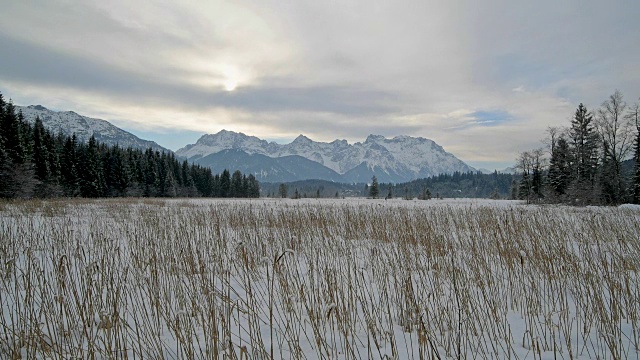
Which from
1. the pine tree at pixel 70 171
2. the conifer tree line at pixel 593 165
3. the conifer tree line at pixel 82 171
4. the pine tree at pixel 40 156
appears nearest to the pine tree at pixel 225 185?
the conifer tree line at pixel 82 171

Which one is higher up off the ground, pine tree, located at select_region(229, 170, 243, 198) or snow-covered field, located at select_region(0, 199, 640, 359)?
pine tree, located at select_region(229, 170, 243, 198)

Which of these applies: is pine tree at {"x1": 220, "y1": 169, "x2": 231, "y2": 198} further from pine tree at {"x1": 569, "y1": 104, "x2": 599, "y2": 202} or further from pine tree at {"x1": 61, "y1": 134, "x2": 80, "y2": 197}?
pine tree at {"x1": 569, "y1": 104, "x2": 599, "y2": 202}

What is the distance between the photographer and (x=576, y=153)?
31.3m

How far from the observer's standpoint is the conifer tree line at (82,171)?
85.8ft

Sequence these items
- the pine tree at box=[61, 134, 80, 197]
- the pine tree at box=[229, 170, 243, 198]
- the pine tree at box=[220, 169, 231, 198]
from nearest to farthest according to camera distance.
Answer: the pine tree at box=[61, 134, 80, 197] → the pine tree at box=[220, 169, 231, 198] → the pine tree at box=[229, 170, 243, 198]

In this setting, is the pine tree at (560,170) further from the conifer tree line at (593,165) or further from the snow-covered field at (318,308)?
the snow-covered field at (318,308)

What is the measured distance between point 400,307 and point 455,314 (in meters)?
0.57

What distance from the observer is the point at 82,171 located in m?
43.2

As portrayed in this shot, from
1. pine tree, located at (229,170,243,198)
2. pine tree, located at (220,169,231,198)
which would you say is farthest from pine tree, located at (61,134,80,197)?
pine tree, located at (229,170,243,198)

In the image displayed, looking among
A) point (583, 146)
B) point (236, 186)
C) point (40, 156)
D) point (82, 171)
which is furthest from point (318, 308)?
point (236, 186)

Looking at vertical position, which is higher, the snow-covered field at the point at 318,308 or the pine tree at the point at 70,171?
the pine tree at the point at 70,171

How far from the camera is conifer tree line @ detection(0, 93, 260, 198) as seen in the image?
26139 millimetres

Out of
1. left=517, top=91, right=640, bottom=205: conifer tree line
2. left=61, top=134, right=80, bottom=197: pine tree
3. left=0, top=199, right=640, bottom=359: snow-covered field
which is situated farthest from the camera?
left=61, top=134, right=80, bottom=197: pine tree

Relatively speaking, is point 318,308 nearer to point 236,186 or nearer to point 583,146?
point 583,146
